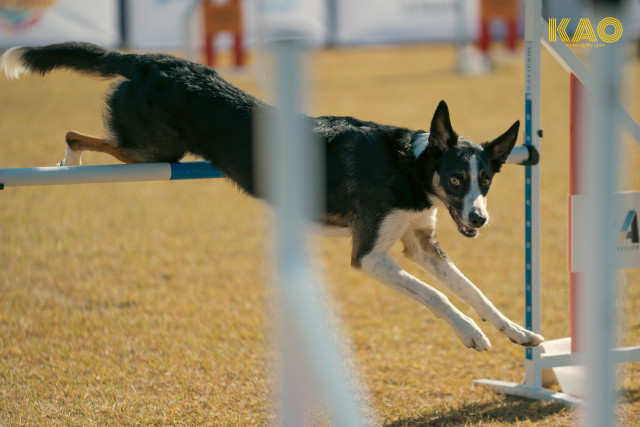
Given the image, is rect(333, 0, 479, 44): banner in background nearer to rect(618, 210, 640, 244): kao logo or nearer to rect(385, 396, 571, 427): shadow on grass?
rect(618, 210, 640, 244): kao logo

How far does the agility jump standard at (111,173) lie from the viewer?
9.84 feet

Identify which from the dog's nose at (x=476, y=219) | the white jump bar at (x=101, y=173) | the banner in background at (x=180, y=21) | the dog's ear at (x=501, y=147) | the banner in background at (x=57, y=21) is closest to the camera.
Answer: the white jump bar at (x=101, y=173)

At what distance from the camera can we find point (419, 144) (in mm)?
3395

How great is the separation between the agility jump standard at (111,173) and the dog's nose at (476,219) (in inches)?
18.6

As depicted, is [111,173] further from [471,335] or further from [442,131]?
[471,335]

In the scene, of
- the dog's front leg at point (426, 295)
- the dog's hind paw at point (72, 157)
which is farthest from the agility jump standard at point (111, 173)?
the dog's front leg at point (426, 295)

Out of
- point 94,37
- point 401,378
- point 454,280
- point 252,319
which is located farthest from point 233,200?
point 454,280

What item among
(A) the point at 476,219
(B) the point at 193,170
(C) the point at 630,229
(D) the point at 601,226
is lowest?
(C) the point at 630,229

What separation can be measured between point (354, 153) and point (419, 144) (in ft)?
1.00

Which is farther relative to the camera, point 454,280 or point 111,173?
point 454,280

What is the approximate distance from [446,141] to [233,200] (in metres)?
5.00

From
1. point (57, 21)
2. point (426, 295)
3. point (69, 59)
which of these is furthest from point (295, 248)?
point (57, 21)

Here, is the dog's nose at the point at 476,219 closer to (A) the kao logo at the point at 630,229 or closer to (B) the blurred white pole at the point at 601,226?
(A) the kao logo at the point at 630,229

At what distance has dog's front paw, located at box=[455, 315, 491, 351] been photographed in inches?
118
